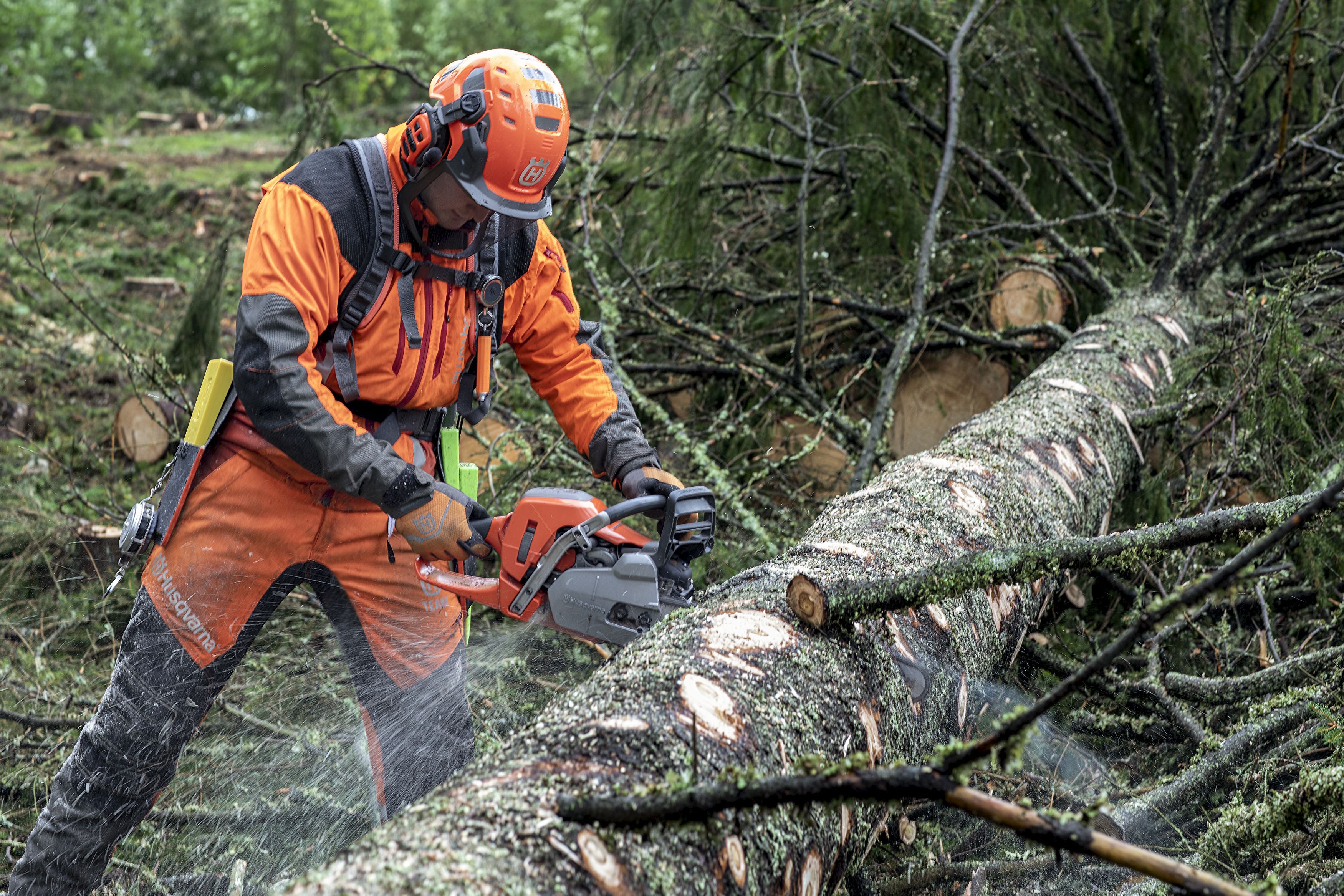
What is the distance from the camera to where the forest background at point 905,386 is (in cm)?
206

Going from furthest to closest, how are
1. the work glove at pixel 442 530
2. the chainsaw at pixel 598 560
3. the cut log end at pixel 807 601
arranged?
the work glove at pixel 442 530
the chainsaw at pixel 598 560
the cut log end at pixel 807 601

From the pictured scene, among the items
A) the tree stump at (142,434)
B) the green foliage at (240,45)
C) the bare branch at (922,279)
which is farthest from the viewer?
the green foliage at (240,45)

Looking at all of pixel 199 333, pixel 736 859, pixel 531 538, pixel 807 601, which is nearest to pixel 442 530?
pixel 531 538

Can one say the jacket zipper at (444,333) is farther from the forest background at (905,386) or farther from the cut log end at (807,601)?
the cut log end at (807,601)

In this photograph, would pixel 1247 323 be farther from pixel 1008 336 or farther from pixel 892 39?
pixel 892 39

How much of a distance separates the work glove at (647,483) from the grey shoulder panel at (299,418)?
0.50 metres

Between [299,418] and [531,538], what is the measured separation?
58cm

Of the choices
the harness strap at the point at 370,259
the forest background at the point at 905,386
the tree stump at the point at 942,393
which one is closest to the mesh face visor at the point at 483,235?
the harness strap at the point at 370,259

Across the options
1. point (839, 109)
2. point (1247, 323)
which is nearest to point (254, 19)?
point (839, 109)

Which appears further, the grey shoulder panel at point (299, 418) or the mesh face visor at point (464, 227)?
the mesh face visor at point (464, 227)

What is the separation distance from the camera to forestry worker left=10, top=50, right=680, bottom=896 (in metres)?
2.13

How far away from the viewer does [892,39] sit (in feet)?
13.7

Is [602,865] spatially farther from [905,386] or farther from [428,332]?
[905,386]

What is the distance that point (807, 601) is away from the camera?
1.54 m
